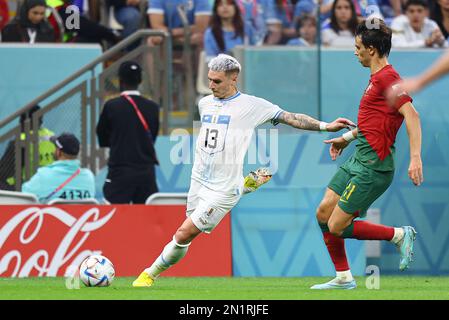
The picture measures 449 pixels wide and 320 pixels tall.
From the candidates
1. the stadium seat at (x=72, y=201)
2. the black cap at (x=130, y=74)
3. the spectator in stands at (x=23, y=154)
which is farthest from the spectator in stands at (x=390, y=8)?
the stadium seat at (x=72, y=201)

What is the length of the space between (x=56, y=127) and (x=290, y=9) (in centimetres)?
348

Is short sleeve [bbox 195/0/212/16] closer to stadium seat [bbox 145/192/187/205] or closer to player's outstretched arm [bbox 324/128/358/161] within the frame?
stadium seat [bbox 145/192/187/205]

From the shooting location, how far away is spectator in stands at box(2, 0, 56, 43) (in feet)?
55.7

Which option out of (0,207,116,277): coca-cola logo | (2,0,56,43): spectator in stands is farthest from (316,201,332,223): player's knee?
(2,0,56,43): spectator in stands

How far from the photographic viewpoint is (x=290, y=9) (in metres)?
15.9

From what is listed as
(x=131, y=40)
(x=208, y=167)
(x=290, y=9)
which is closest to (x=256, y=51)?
(x=290, y=9)

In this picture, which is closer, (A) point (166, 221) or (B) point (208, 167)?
(B) point (208, 167)

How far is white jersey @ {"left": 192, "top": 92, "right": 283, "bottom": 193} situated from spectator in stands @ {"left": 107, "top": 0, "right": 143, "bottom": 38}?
6405 mm

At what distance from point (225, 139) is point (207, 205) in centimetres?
68

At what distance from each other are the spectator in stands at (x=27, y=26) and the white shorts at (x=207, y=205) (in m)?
6.01

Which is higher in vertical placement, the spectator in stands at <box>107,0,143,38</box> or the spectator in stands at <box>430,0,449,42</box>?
the spectator in stands at <box>430,0,449,42</box>

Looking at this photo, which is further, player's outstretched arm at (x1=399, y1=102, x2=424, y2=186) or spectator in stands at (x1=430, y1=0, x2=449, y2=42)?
spectator in stands at (x1=430, y1=0, x2=449, y2=42)

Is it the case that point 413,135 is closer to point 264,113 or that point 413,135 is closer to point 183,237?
point 264,113

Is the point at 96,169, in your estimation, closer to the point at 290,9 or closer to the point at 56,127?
the point at 56,127
